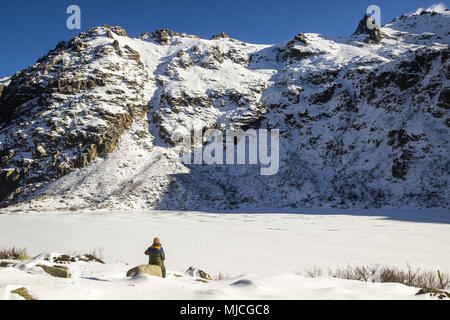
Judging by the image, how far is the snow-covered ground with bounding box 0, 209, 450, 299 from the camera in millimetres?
3822

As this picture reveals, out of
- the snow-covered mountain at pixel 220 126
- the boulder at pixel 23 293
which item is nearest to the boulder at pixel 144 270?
the boulder at pixel 23 293

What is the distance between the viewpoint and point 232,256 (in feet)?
33.2

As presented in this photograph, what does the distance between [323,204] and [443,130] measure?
54.1 ft

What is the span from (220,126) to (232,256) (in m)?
34.2

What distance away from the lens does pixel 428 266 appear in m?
8.48

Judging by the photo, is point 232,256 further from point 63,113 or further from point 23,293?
point 63,113

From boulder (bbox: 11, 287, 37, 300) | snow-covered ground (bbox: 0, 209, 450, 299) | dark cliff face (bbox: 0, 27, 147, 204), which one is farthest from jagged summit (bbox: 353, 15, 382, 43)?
boulder (bbox: 11, 287, 37, 300)

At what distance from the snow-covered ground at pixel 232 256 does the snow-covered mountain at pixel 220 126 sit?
463 inches

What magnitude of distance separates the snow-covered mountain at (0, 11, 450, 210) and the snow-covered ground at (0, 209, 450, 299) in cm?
1177

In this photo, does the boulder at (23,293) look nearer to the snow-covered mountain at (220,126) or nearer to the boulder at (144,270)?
the boulder at (144,270)

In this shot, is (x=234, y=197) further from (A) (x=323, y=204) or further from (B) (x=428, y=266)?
(B) (x=428, y=266)

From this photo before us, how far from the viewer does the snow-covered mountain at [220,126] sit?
2991 centimetres

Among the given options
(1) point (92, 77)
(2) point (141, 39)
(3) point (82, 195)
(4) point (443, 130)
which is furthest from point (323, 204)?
(2) point (141, 39)

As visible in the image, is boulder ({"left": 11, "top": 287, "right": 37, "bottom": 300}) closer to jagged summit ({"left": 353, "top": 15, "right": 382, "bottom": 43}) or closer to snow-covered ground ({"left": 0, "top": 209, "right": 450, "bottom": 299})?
snow-covered ground ({"left": 0, "top": 209, "right": 450, "bottom": 299})
